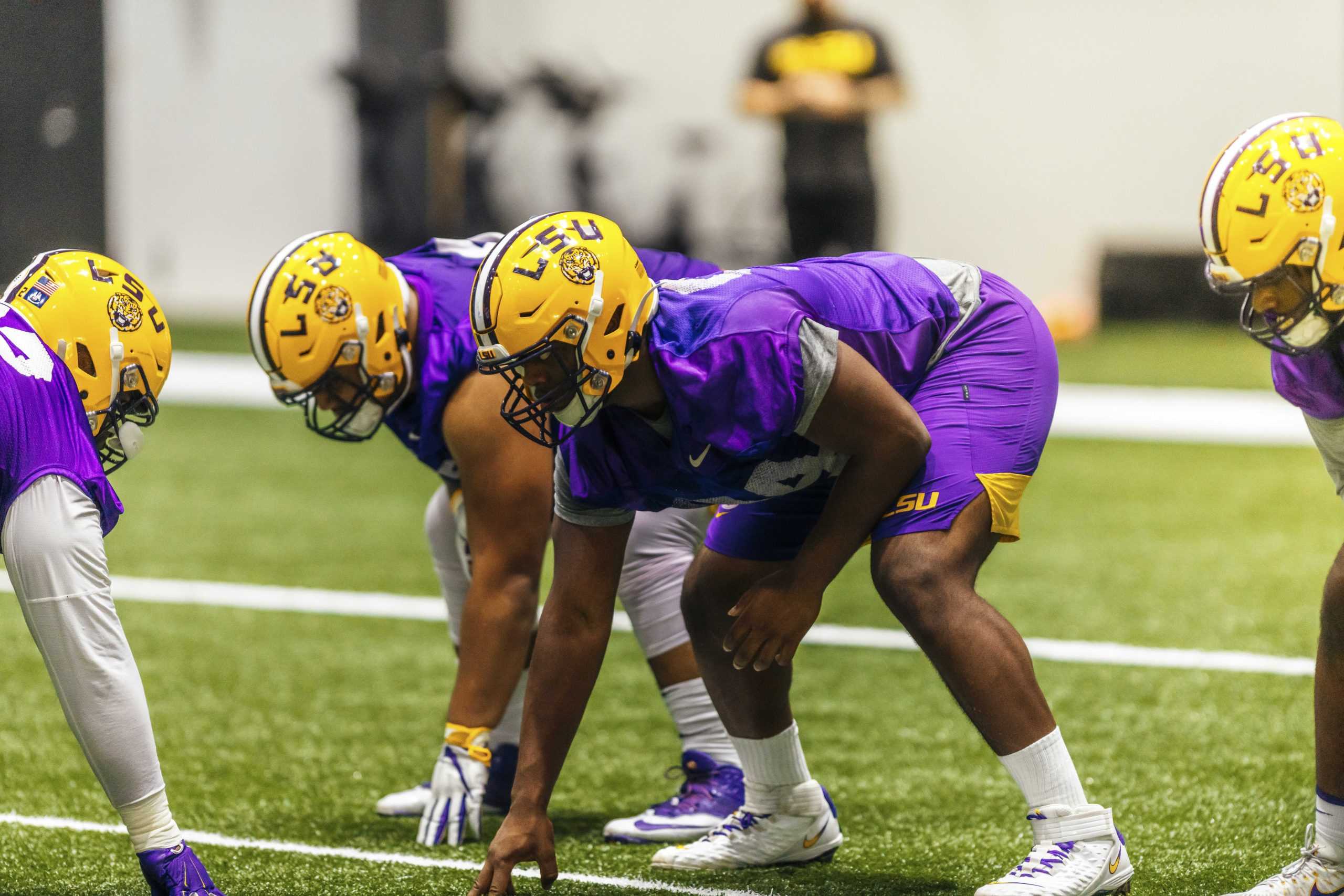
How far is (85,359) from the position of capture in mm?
3111

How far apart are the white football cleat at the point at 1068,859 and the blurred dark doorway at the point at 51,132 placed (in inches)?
371

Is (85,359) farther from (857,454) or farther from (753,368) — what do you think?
(857,454)

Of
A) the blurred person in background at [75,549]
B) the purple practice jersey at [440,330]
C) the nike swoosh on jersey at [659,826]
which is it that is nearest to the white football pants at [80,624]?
the blurred person in background at [75,549]

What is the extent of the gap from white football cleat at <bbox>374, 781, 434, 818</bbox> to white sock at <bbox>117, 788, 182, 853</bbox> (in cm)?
105

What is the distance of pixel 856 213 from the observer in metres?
14.2

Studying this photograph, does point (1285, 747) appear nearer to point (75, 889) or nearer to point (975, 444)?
point (975, 444)

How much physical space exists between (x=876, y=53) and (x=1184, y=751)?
9621mm

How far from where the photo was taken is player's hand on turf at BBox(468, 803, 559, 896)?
9.64ft

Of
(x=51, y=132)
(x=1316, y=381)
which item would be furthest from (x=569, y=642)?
(x=51, y=132)

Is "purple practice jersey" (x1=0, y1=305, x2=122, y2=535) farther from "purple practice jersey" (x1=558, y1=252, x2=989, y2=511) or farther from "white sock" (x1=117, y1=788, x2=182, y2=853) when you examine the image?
"purple practice jersey" (x1=558, y1=252, x2=989, y2=511)

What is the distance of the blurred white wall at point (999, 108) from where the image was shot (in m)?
15.2

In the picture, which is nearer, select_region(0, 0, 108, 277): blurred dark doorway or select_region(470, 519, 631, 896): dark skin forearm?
select_region(470, 519, 631, 896): dark skin forearm

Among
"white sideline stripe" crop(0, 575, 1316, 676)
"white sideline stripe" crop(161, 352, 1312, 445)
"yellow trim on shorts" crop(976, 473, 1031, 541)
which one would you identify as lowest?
"white sideline stripe" crop(161, 352, 1312, 445)

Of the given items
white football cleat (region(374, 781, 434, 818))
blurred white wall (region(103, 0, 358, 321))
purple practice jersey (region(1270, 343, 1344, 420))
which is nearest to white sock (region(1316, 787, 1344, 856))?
purple practice jersey (region(1270, 343, 1344, 420))
